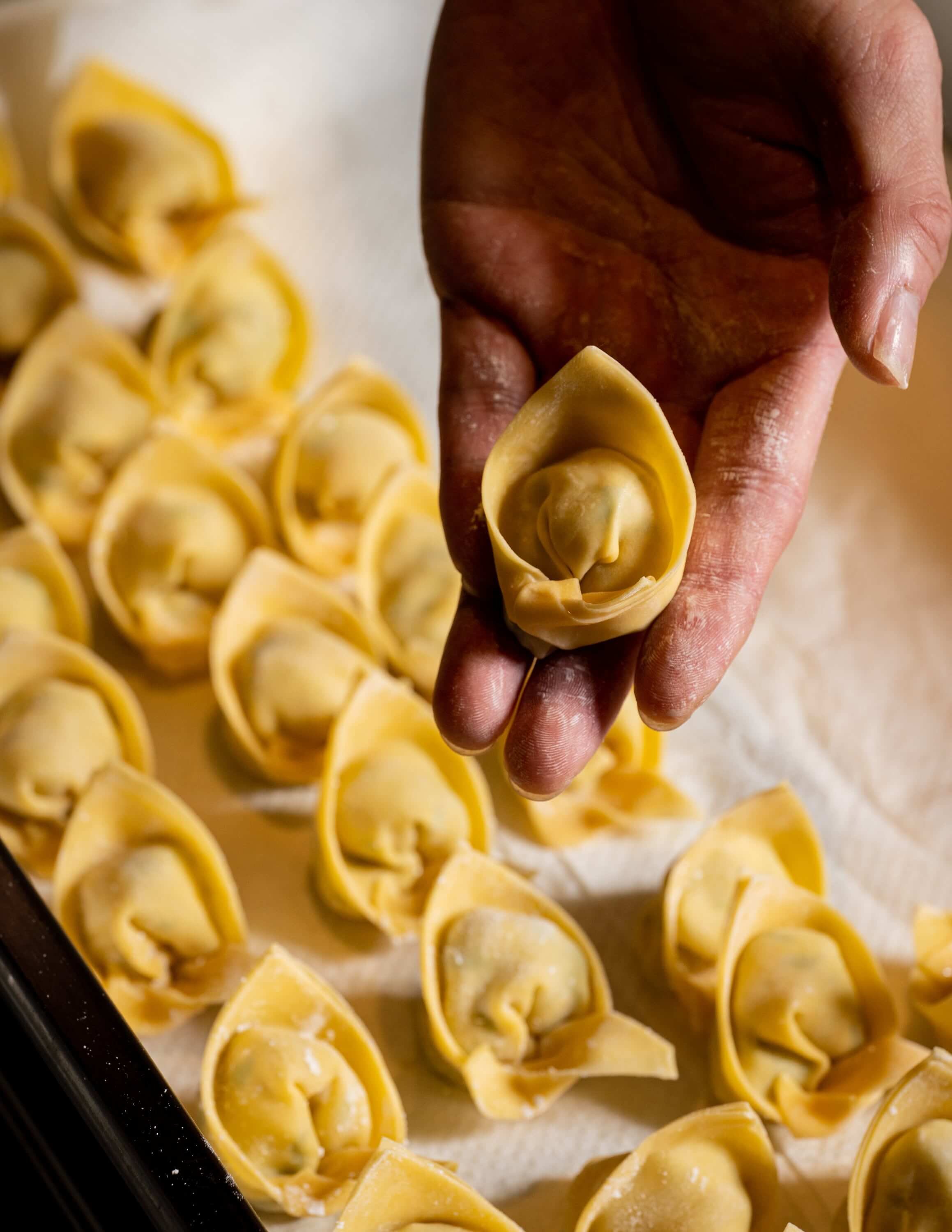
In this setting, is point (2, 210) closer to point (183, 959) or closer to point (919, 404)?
point (183, 959)

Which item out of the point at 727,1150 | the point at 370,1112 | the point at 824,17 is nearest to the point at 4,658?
the point at 370,1112

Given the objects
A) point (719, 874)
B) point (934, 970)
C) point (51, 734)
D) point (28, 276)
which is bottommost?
point (934, 970)

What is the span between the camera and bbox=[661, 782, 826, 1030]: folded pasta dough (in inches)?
41.6

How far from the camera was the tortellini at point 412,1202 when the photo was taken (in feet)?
2.57

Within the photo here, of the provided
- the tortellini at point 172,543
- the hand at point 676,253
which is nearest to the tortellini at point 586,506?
the hand at point 676,253

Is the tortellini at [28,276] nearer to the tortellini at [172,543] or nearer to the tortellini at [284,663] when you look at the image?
the tortellini at [172,543]

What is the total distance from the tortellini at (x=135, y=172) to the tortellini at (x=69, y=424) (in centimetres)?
21

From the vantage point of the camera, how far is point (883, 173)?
0.81 metres

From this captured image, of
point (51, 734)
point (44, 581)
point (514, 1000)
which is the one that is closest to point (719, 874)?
point (514, 1000)

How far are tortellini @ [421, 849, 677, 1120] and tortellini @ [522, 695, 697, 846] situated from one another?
0.12 meters

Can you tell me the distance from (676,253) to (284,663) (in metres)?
0.55

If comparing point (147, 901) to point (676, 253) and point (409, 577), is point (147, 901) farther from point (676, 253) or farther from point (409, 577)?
point (676, 253)

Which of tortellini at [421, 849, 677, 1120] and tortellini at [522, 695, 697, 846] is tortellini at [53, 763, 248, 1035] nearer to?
tortellini at [421, 849, 677, 1120]

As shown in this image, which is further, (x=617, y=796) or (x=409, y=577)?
(x=409, y=577)
